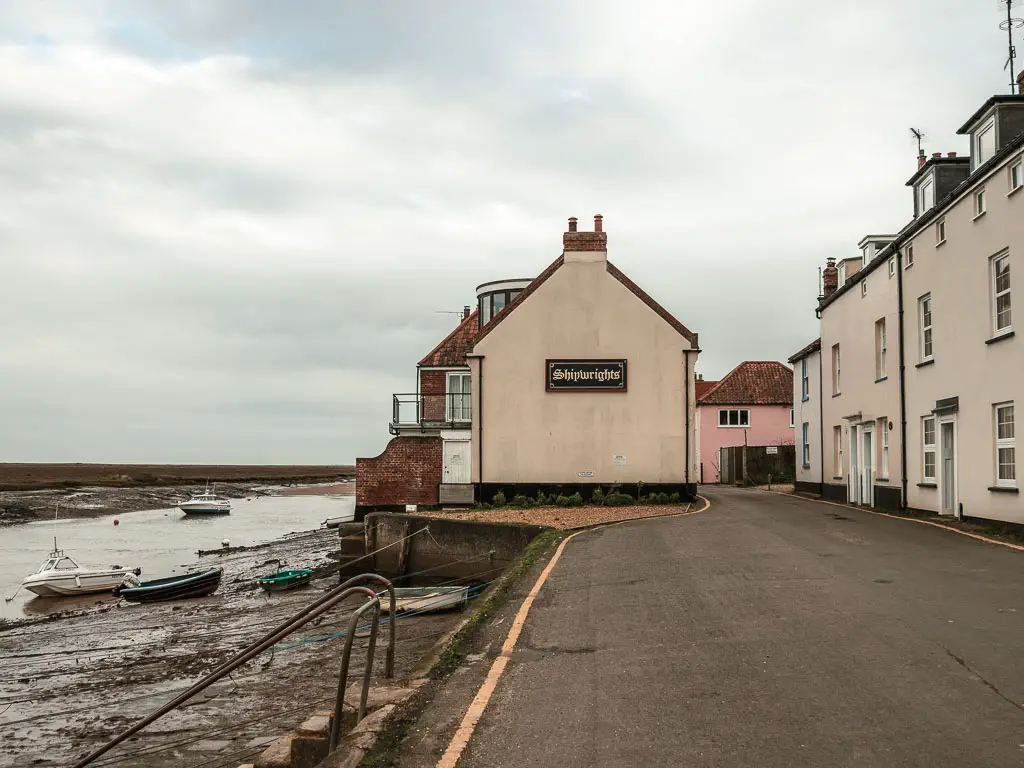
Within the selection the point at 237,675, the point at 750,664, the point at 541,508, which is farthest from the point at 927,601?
the point at 541,508

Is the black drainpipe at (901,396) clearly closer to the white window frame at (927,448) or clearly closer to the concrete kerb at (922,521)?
the concrete kerb at (922,521)

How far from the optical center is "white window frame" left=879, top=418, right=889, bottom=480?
982 inches

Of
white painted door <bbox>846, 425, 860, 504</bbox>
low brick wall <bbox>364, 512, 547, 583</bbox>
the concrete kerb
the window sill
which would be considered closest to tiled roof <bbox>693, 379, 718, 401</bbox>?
the concrete kerb

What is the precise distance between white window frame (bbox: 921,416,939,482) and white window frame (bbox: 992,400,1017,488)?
10.5ft

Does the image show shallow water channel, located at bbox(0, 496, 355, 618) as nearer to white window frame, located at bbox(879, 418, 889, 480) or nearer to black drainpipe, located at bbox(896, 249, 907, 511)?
black drainpipe, located at bbox(896, 249, 907, 511)

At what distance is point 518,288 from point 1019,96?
69.6ft

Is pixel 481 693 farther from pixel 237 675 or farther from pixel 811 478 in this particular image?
pixel 811 478

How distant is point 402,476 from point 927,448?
54.2 feet

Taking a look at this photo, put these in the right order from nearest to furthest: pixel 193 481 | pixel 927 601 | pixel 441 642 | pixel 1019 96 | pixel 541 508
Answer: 1. pixel 441 642
2. pixel 927 601
3. pixel 1019 96
4. pixel 541 508
5. pixel 193 481

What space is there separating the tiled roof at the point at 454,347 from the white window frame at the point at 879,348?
62.3 ft

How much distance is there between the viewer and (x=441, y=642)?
9.34 m

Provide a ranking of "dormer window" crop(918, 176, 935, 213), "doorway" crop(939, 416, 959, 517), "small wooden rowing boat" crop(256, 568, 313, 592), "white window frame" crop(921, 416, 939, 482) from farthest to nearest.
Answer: "small wooden rowing boat" crop(256, 568, 313, 592) → "dormer window" crop(918, 176, 935, 213) → "white window frame" crop(921, 416, 939, 482) → "doorway" crop(939, 416, 959, 517)

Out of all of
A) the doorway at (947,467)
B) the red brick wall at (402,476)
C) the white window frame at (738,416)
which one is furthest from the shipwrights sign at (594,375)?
the white window frame at (738,416)

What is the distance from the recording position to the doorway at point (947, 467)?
20.4 m
